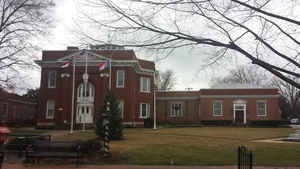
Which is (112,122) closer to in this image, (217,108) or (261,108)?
(217,108)

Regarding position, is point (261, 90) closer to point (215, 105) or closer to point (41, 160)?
point (215, 105)

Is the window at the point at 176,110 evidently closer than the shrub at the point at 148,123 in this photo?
No

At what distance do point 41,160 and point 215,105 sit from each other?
33033mm

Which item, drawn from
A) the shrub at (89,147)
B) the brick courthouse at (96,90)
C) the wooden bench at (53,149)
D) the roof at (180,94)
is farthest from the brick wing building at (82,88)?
the wooden bench at (53,149)

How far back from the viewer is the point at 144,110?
37.0 m

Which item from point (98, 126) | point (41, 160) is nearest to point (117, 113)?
point (98, 126)

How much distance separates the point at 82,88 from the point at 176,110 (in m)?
16.1

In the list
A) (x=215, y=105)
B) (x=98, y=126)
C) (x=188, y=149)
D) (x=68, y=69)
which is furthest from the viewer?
(x=215, y=105)

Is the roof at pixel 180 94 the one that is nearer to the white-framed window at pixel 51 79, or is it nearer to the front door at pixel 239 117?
the front door at pixel 239 117

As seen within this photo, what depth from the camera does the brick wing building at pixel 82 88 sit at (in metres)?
33.5

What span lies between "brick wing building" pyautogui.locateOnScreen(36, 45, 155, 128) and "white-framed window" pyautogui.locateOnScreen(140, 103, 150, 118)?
1.14 meters

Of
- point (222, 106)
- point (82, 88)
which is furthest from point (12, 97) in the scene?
point (222, 106)

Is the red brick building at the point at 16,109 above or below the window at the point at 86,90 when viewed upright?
below

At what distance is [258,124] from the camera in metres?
38.3
